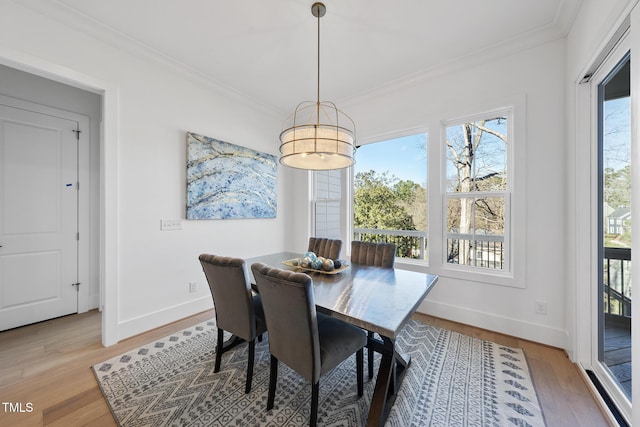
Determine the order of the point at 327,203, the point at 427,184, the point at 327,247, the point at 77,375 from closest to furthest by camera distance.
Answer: the point at 77,375 < the point at 327,247 < the point at 427,184 < the point at 327,203

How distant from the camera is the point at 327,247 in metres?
2.76

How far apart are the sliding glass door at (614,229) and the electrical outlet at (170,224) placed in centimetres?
368

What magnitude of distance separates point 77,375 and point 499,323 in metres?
3.67

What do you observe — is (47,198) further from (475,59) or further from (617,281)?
(617,281)

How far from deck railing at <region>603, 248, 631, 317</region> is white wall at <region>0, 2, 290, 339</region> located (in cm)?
358

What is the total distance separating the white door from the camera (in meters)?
2.54

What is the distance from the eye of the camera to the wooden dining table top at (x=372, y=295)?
4.07 feet

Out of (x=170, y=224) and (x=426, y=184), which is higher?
(x=426, y=184)

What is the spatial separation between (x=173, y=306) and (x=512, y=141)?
13.0 ft

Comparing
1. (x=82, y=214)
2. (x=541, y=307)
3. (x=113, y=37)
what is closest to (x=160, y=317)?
(x=82, y=214)

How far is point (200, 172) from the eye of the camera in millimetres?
2936

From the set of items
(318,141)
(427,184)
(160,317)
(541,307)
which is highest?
(318,141)

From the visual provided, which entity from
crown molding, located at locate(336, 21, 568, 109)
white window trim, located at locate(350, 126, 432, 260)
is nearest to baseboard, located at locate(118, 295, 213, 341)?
white window trim, located at locate(350, 126, 432, 260)

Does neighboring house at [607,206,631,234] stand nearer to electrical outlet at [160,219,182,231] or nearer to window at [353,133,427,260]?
window at [353,133,427,260]
